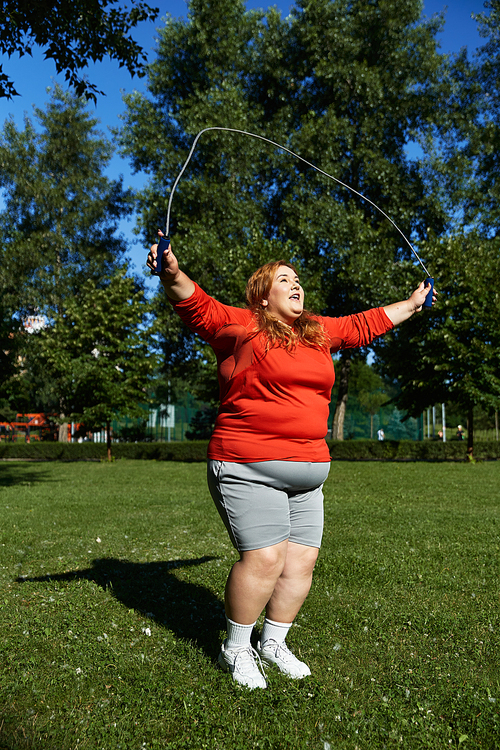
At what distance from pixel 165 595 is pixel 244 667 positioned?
1719 millimetres

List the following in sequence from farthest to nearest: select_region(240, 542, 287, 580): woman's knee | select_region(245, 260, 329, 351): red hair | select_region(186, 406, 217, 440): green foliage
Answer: select_region(186, 406, 217, 440): green foliage < select_region(245, 260, 329, 351): red hair < select_region(240, 542, 287, 580): woman's knee

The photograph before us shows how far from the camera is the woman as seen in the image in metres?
2.87

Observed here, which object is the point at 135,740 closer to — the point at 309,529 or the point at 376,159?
the point at 309,529

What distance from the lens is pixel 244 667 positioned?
2930 mm

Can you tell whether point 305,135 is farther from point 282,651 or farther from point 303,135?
point 282,651

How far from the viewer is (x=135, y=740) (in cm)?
249

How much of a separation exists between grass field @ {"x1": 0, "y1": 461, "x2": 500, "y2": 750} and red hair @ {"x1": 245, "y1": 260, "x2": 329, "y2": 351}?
70.5 inches

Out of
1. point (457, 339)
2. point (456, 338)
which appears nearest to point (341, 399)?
point (457, 339)

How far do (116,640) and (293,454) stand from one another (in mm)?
1785

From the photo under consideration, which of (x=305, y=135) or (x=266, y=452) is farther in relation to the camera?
(x=305, y=135)

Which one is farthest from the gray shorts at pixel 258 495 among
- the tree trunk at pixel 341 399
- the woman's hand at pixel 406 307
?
the tree trunk at pixel 341 399

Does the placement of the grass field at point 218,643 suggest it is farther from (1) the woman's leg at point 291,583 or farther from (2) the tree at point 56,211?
(2) the tree at point 56,211

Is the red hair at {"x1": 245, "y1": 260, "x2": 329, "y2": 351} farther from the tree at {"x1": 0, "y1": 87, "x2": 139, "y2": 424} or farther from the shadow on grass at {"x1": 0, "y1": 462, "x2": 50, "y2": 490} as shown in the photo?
the tree at {"x1": 0, "y1": 87, "x2": 139, "y2": 424}

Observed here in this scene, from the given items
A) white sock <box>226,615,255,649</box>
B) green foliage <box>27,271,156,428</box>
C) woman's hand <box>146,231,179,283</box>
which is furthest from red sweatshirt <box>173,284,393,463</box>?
green foliage <box>27,271,156,428</box>
